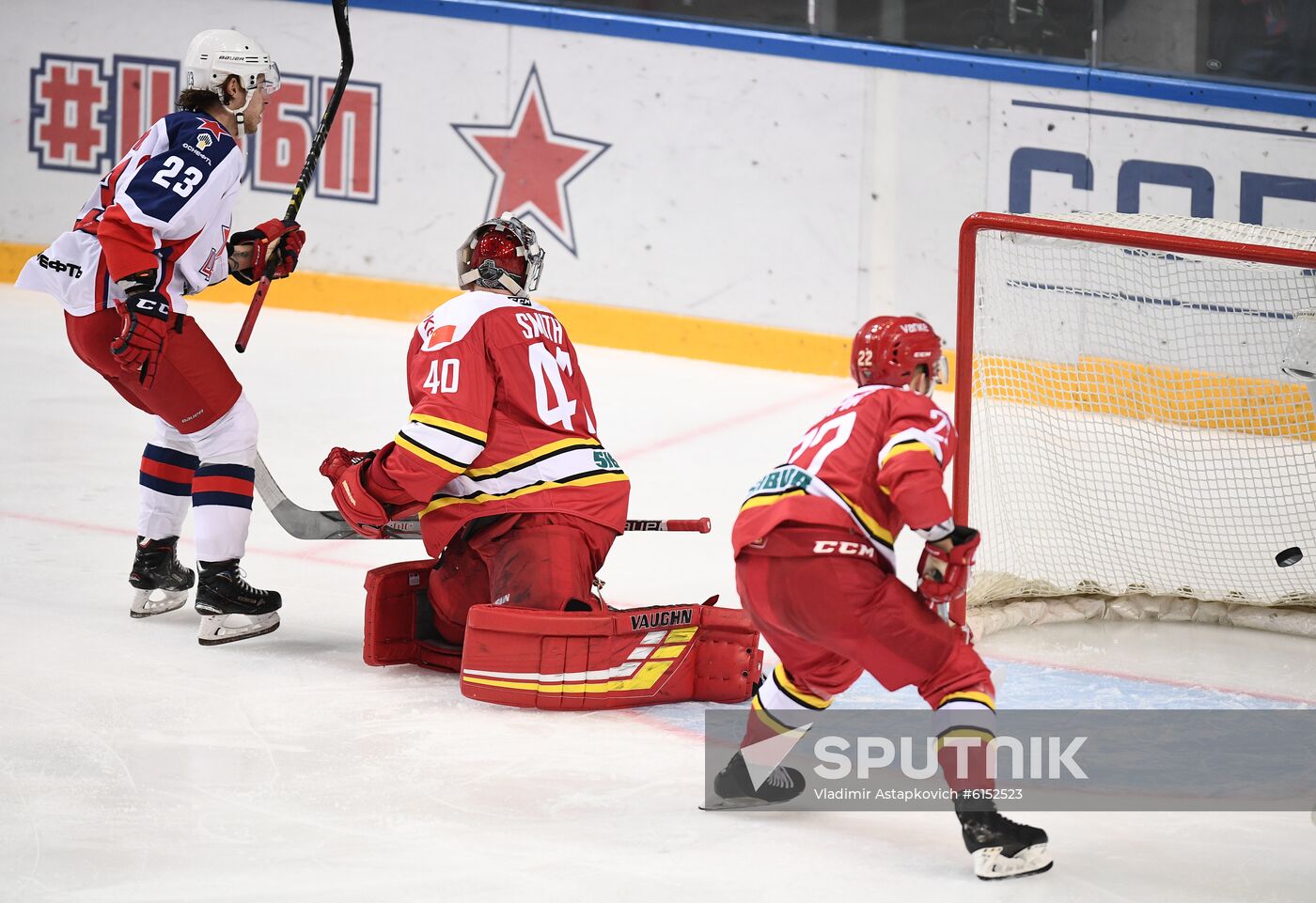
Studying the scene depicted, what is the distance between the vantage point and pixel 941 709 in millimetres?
2926

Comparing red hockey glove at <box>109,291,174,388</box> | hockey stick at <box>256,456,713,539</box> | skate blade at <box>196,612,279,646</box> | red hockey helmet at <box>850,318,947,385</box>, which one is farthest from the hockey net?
red hockey glove at <box>109,291,174,388</box>

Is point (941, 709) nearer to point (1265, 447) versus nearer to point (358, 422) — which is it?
point (1265, 447)

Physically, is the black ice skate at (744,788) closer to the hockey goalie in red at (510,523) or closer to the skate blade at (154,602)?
the hockey goalie in red at (510,523)

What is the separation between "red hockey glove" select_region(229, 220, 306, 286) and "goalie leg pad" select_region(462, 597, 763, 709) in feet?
3.85

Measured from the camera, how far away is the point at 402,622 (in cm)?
395

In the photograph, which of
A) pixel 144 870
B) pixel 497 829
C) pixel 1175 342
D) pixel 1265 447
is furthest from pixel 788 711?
pixel 1175 342

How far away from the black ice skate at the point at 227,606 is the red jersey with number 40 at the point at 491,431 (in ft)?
1.71

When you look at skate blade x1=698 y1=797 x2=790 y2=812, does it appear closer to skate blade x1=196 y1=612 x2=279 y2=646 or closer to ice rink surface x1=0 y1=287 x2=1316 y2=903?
ice rink surface x1=0 y1=287 x2=1316 y2=903

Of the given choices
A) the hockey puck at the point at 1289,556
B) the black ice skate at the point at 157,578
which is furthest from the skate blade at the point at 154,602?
the hockey puck at the point at 1289,556

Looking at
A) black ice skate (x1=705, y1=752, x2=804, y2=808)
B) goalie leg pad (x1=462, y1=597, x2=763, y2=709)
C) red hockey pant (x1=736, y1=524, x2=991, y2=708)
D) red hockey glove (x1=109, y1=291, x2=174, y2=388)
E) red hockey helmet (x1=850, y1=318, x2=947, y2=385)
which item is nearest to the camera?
red hockey pant (x1=736, y1=524, x2=991, y2=708)

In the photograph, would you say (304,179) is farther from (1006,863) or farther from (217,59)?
(1006,863)

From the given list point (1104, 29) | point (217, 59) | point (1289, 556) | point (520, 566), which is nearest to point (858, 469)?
point (520, 566)

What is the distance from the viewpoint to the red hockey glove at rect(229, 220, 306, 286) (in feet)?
14.2

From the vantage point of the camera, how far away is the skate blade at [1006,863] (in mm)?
2848
